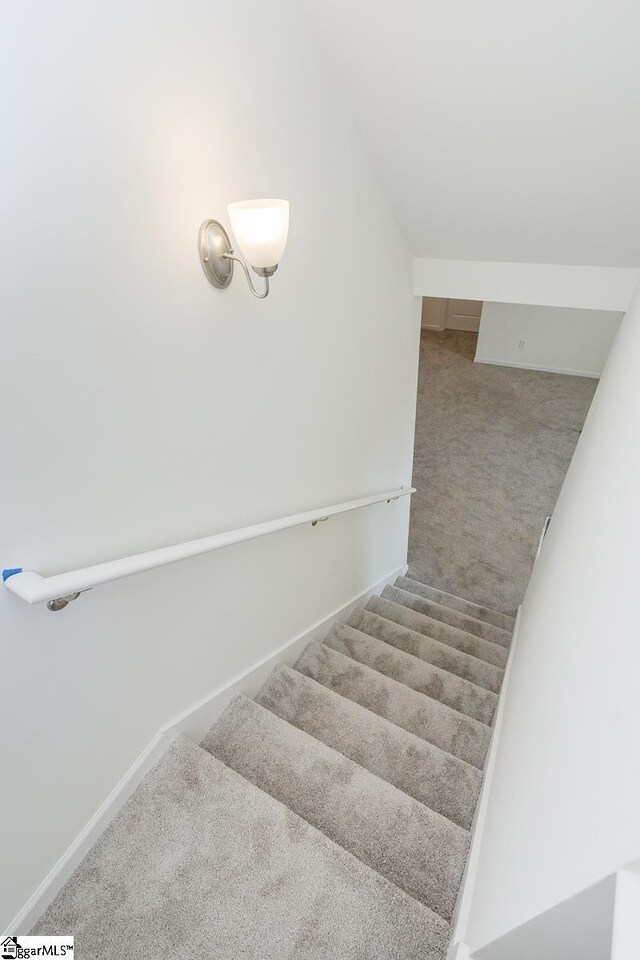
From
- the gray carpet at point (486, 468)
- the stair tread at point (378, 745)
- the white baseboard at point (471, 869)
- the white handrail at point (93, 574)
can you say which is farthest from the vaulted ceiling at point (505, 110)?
the gray carpet at point (486, 468)

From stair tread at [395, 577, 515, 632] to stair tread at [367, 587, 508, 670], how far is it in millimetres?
484

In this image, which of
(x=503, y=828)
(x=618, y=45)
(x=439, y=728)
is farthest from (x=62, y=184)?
(x=439, y=728)

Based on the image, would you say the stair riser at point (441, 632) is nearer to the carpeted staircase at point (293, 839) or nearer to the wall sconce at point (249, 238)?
the carpeted staircase at point (293, 839)

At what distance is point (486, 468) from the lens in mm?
6055

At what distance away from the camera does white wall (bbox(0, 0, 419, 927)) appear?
1.05m

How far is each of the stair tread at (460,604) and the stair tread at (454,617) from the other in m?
0.07

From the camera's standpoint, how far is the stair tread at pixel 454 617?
11.8 feet

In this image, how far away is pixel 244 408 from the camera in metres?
1.80

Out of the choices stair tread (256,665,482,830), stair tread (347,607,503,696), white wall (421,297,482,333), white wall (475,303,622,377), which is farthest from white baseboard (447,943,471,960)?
white wall (421,297,482,333)

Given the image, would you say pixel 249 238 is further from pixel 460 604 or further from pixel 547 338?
pixel 547 338

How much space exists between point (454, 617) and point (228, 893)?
2591 mm

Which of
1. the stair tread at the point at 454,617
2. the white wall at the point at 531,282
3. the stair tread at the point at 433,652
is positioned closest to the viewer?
the white wall at the point at 531,282

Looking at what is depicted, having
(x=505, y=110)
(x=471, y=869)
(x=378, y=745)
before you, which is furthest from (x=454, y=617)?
(x=505, y=110)

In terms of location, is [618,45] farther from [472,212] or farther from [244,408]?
[244,408]
